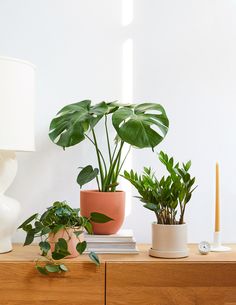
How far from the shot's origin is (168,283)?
4.87ft

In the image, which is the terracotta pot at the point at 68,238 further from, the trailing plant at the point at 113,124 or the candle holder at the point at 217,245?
the candle holder at the point at 217,245

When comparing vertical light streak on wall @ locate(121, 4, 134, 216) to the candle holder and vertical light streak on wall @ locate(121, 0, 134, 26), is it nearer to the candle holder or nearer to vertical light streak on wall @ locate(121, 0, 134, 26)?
vertical light streak on wall @ locate(121, 0, 134, 26)

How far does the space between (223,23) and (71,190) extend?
0.96 m

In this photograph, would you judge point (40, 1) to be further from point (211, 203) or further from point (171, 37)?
point (211, 203)

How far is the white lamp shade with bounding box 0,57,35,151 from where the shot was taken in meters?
1.53

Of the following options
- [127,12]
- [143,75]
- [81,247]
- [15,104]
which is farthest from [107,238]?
[127,12]

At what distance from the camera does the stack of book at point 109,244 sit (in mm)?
1600

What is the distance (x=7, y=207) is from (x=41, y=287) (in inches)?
12.5

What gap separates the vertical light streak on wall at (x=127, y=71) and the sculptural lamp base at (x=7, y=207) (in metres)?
0.46

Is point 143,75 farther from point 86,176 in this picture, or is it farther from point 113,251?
point 113,251

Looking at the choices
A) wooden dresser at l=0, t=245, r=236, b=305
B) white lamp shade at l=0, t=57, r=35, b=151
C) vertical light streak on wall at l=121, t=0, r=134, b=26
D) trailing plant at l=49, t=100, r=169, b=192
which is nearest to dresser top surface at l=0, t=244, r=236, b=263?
wooden dresser at l=0, t=245, r=236, b=305

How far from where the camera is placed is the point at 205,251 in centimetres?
161

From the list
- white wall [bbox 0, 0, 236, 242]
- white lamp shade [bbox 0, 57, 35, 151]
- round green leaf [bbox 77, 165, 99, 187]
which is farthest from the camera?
white wall [bbox 0, 0, 236, 242]

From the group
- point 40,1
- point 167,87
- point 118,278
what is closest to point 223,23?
point 167,87
